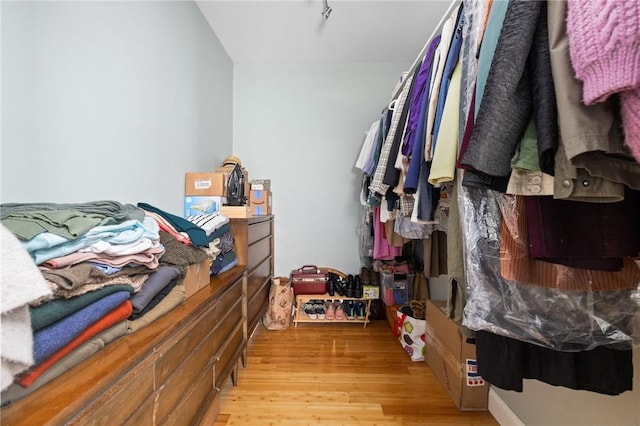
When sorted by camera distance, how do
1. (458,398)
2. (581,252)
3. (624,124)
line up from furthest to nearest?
1. (458,398)
2. (581,252)
3. (624,124)

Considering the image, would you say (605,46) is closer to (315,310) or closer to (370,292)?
(370,292)

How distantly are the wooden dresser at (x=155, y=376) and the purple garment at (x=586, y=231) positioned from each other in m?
0.97

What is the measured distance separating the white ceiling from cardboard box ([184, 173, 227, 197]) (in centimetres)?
126

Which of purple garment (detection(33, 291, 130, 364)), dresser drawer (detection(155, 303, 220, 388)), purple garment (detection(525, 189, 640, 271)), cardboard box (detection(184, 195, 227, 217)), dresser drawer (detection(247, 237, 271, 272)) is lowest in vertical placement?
dresser drawer (detection(155, 303, 220, 388))

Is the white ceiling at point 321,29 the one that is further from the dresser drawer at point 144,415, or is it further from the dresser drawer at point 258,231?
the dresser drawer at point 144,415

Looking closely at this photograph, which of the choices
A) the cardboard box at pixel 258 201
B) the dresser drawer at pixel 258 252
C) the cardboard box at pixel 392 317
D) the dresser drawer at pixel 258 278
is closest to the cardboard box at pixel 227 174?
the cardboard box at pixel 258 201

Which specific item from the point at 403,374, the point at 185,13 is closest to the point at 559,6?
the point at 403,374

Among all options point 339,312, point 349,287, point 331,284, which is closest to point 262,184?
point 331,284

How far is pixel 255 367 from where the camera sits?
168 centimetres

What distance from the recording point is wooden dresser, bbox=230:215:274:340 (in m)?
1.66

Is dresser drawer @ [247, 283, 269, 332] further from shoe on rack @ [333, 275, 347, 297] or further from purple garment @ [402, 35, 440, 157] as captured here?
purple garment @ [402, 35, 440, 157]

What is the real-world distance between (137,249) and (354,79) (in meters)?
2.52

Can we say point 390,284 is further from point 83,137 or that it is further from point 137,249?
point 83,137

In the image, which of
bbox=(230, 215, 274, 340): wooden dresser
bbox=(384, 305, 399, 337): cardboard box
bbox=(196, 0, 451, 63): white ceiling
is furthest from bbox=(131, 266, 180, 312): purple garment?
bbox=(196, 0, 451, 63): white ceiling
